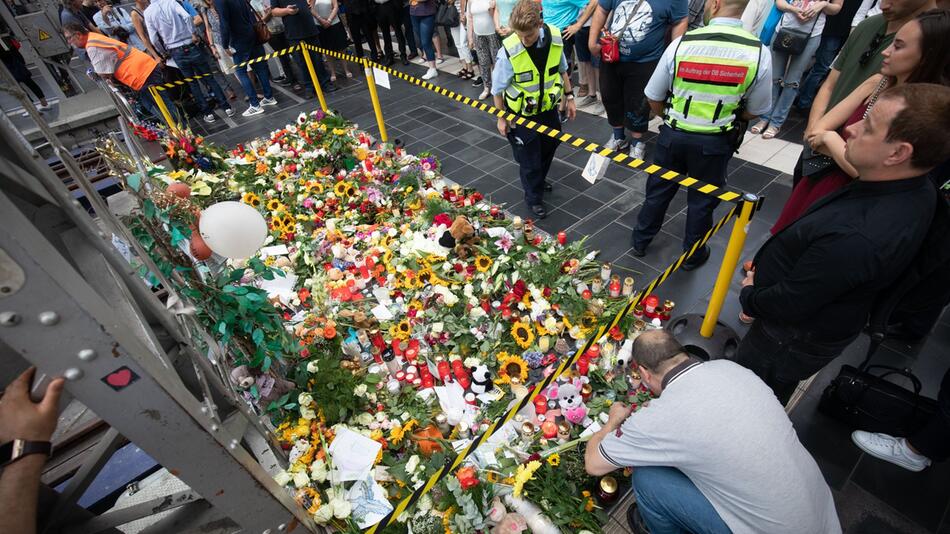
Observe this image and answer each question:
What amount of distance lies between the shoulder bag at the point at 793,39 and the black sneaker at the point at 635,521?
17.6ft

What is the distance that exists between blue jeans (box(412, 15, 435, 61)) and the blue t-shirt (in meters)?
4.47

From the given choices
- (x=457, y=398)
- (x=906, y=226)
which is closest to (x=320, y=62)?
(x=457, y=398)

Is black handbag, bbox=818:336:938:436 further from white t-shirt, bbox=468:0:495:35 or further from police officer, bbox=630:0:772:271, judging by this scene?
white t-shirt, bbox=468:0:495:35

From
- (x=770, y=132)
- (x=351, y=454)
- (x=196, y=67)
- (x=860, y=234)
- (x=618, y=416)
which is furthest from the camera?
(x=196, y=67)

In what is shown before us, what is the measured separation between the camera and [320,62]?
8.84 meters

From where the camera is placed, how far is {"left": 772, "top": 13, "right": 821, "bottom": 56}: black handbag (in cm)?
508

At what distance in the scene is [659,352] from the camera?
6.86 feet

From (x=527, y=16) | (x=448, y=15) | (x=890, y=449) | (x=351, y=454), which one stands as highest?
(x=527, y=16)

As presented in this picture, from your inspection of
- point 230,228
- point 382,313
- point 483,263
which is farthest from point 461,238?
point 230,228

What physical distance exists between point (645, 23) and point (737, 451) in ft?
14.5

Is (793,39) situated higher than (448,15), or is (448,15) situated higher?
(448,15)

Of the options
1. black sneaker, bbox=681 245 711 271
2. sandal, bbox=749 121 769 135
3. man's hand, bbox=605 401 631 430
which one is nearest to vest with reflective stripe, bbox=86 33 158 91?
black sneaker, bbox=681 245 711 271

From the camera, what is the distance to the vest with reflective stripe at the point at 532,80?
3.94 metres

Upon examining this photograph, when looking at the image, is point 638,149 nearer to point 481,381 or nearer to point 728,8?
point 728,8
